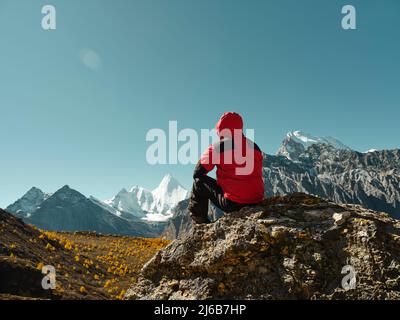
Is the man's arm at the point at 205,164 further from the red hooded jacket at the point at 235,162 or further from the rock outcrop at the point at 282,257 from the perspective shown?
the rock outcrop at the point at 282,257

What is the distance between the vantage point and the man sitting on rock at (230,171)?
26.8 ft

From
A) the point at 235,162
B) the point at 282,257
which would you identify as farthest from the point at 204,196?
the point at 282,257

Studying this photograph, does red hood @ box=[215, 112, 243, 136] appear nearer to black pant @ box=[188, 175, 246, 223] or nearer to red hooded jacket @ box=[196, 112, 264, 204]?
red hooded jacket @ box=[196, 112, 264, 204]

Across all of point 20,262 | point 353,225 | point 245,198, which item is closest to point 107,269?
point 20,262

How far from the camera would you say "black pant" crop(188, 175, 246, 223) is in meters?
8.59

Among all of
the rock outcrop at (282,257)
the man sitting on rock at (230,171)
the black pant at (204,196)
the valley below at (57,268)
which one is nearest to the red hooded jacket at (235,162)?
the man sitting on rock at (230,171)

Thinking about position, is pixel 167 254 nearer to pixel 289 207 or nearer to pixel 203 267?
pixel 203 267

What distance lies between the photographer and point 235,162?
26.7 feet

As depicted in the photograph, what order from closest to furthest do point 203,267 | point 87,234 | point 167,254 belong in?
point 203,267
point 167,254
point 87,234

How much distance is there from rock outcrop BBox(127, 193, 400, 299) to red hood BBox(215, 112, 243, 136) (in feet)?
7.78

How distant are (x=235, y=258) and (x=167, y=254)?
1.97m

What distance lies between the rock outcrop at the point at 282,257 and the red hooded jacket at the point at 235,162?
1.74 ft

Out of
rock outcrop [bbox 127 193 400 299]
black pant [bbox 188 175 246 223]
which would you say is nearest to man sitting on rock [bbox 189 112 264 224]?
black pant [bbox 188 175 246 223]
